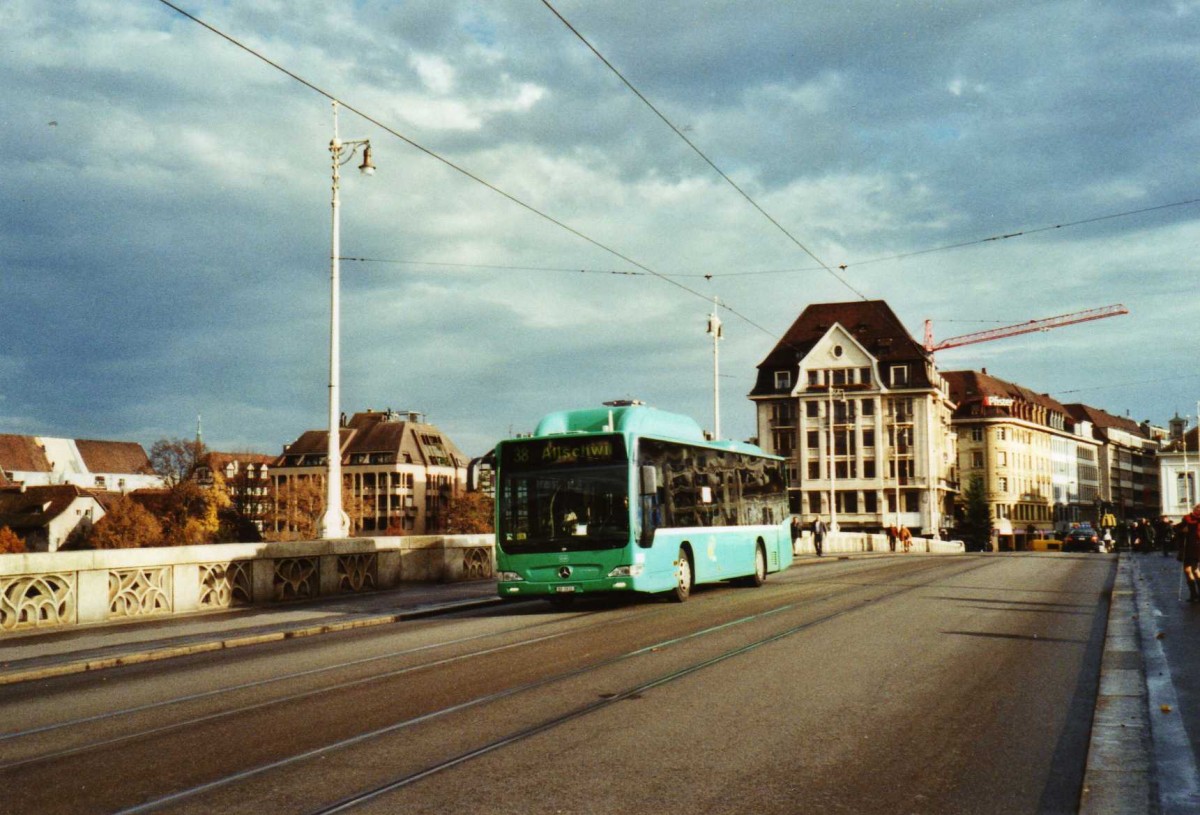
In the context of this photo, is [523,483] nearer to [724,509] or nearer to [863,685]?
[724,509]

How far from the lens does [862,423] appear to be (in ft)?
349

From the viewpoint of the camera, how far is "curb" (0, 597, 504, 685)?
40.3ft

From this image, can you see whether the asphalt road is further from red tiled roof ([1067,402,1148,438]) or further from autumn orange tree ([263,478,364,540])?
red tiled roof ([1067,402,1148,438])

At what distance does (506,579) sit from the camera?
19.1 metres

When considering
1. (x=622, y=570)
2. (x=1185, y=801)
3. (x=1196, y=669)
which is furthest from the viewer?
(x=622, y=570)

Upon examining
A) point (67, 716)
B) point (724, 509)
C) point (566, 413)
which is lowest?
point (67, 716)

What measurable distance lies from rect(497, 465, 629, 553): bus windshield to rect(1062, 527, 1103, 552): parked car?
195 feet

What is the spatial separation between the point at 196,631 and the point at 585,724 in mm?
9810

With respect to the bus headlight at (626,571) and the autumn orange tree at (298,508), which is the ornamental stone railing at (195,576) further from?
the autumn orange tree at (298,508)

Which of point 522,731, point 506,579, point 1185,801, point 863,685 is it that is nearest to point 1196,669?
point 863,685

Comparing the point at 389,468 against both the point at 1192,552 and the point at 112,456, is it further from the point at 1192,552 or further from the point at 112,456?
the point at 1192,552

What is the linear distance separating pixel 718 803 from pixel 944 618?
36.8 ft

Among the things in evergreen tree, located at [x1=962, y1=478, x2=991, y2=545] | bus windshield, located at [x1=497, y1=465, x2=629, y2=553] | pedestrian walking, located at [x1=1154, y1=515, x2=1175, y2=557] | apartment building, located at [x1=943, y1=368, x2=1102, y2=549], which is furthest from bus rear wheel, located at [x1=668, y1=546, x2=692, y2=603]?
apartment building, located at [x1=943, y1=368, x2=1102, y2=549]

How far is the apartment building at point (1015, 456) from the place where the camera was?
126250mm
